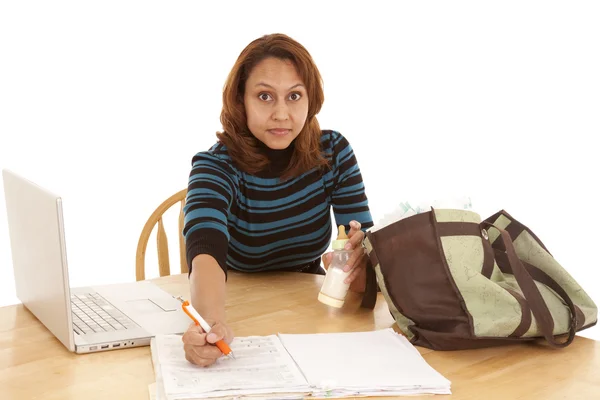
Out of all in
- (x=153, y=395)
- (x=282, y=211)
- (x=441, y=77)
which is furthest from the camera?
(x=441, y=77)

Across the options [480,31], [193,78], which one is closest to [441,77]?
[480,31]

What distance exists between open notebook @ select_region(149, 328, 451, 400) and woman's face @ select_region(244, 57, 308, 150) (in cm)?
60

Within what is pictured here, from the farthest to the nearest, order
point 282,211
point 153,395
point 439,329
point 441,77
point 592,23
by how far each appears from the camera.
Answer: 1. point 441,77
2. point 592,23
3. point 282,211
4. point 439,329
5. point 153,395

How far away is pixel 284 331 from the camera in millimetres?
1502

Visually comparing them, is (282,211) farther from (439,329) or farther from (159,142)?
(159,142)

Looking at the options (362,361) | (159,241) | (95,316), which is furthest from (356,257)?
(159,241)

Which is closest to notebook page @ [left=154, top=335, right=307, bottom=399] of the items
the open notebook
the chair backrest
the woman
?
the open notebook

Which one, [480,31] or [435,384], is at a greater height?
[480,31]

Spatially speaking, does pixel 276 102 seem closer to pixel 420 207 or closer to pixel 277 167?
pixel 277 167

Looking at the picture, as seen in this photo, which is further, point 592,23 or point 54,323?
point 592,23

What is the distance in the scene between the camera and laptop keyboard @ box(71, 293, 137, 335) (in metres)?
1.47

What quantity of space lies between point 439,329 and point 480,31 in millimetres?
2290

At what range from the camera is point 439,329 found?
1396mm

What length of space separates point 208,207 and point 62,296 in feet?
1.37
